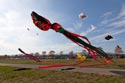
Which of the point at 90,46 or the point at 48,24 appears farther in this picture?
the point at 90,46

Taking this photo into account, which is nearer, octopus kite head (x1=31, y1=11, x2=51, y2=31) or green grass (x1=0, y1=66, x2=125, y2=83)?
Answer: green grass (x1=0, y1=66, x2=125, y2=83)

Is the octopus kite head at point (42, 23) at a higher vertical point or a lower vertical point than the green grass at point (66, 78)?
higher

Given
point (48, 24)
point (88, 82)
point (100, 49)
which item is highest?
point (48, 24)

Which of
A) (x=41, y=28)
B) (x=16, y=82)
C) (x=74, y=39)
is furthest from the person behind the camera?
(x=74, y=39)

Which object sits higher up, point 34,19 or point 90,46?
point 34,19

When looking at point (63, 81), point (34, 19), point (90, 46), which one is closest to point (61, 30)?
point (34, 19)

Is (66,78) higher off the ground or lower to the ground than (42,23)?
lower

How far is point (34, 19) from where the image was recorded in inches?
732

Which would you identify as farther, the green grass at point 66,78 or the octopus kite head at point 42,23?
the octopus kite head at point 42,23

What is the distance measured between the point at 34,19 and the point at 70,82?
7488 millimetres

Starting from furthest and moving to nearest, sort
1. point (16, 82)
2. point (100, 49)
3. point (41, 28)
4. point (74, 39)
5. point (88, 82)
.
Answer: point (100, 49)
point (74, 39)
point (41, 28)
point (16, 82)
point (88, 82)

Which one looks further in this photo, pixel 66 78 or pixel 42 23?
pixel 42 23

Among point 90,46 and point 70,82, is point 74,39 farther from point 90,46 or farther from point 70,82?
point 70,82

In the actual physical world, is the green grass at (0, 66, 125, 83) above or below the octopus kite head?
below
